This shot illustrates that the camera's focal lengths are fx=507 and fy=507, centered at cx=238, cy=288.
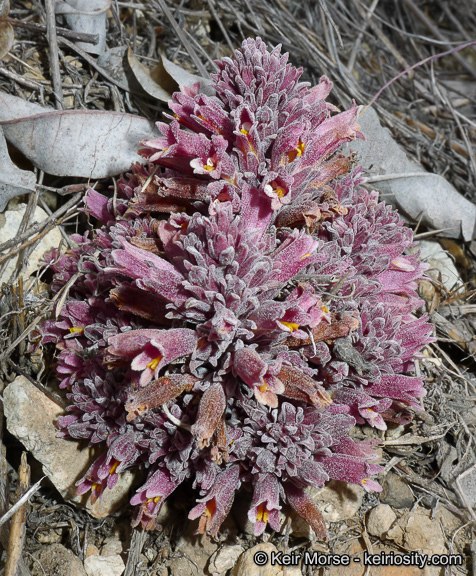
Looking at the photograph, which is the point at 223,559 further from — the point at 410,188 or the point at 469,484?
Result: the point at 410,188

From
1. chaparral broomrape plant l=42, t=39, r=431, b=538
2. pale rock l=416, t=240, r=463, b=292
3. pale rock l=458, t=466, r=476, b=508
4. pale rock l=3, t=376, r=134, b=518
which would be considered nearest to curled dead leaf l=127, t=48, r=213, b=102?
chaparral broomrape plant l=42, t=39, r=431, b=538

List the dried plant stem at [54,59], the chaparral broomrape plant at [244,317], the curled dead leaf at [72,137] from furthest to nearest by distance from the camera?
1. the dried plant stem at [54,59]
2. the curled dead leaf at [72,137]
3. the chaparral broomrape plant at [244,317]

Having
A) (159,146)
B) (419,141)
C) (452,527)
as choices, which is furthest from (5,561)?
(419,141)

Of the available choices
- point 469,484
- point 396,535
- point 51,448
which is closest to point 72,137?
point 51,448

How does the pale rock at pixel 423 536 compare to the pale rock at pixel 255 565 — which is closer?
the pale rock at pixel 255 565

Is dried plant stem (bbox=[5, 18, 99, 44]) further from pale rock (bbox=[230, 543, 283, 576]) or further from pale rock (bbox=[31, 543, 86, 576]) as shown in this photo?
pale rock (bbox=[230, 543, 283, 576])

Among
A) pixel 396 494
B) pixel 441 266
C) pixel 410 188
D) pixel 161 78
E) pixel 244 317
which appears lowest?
pixel 396 494

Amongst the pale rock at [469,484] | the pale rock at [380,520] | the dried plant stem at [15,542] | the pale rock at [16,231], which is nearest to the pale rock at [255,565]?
the pale rock at [380,520]

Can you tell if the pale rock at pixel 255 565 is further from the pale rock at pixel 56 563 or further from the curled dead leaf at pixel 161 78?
the curled dead leaf at pixel 161 78
